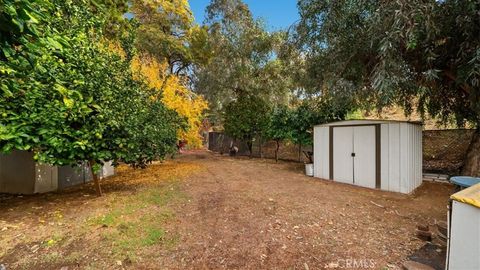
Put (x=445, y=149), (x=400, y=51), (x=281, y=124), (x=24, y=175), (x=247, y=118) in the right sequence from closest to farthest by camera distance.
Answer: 1. (x=400, y=51)
2. (x=24, y=175)
3. (x=445, y=149)
4. (x=281, y=124)
5. (x=247, y=118)

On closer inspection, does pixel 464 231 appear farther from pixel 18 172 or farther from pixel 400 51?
pixel 18 172

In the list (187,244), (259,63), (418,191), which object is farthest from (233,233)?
(259,63)

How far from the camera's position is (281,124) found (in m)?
10.3

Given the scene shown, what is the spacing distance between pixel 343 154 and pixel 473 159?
2.92 metres

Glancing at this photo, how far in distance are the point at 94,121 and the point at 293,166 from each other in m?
7.23

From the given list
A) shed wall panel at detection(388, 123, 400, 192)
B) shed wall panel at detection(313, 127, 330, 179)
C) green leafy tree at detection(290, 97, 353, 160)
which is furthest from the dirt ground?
green leafy tree at detection(290, 97, 353, 160)

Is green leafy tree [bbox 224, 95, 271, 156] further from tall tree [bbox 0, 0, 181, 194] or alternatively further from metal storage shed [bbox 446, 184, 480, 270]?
metal storage shed [bbox 446, 184, 480, 270]

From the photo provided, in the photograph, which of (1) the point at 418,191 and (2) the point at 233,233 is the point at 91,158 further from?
(1) the point at 418,191

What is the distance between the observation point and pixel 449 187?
6.32 m

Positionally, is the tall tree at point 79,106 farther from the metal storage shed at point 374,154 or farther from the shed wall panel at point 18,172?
the metal storage shed at point 374,154

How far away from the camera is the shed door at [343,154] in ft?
22.8

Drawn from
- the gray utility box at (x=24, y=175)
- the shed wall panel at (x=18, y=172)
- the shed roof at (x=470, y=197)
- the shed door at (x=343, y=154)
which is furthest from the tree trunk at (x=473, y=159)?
the shed wall panel at (x=18, y=172)

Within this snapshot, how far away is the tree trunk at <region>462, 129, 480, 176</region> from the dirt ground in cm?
61

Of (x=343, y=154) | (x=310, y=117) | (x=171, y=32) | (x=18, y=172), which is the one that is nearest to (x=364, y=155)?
(x=343, y=154)
